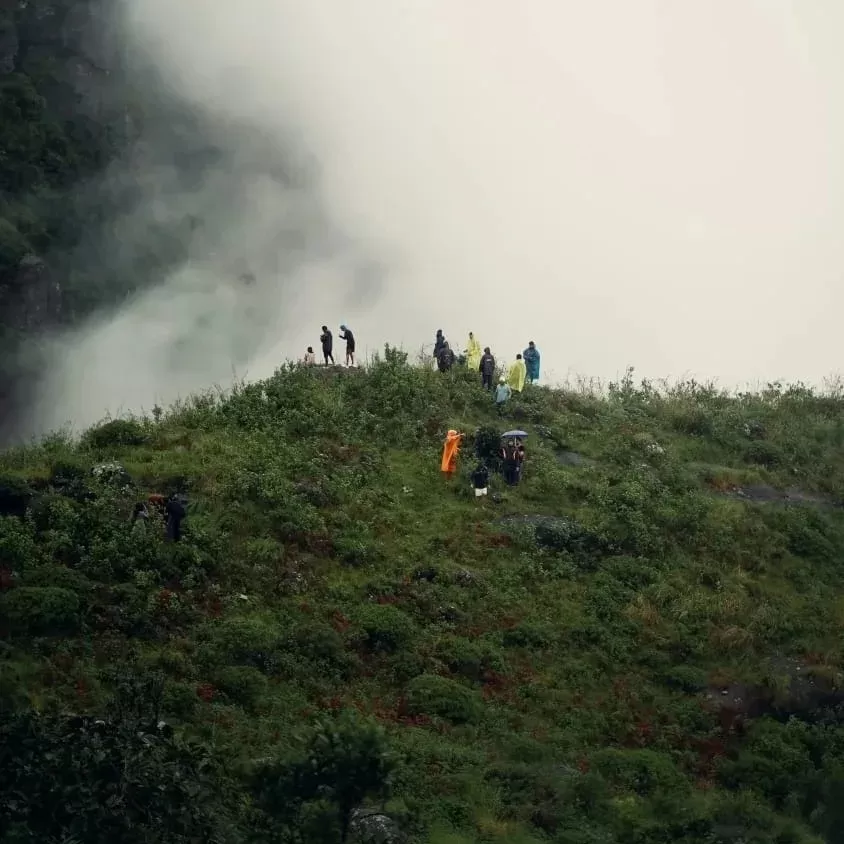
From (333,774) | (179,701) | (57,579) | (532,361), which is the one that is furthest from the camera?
(532,361)

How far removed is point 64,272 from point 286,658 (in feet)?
173

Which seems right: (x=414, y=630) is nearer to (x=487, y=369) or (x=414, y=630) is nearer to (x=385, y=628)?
(x=385, y=628)

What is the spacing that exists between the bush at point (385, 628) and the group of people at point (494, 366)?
1135 centimetres

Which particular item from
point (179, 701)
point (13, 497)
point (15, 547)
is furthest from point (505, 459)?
point (179, 701)

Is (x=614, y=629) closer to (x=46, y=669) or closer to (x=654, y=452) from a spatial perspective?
(x=654, y=452)

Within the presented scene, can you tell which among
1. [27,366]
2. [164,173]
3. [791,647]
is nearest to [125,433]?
[791,647]

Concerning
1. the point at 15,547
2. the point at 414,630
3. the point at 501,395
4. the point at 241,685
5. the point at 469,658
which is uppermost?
the point at 501,395

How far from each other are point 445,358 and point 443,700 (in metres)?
16.1

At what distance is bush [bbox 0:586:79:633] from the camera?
20.3 meters

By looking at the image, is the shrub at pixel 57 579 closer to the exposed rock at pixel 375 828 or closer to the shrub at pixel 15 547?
the shrub at pixel 15 547

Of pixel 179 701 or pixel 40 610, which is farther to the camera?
pixel 40 610

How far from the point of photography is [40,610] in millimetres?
20391

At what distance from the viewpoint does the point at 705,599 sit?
983 inches

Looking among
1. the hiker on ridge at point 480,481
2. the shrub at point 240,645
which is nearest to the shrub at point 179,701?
the shrub at point 240,645
